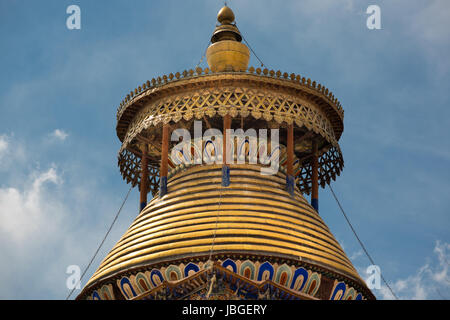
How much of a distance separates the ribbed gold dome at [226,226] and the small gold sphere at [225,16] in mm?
7461

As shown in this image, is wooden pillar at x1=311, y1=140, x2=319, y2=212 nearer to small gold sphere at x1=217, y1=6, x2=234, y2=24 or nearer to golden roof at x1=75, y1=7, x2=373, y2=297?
golden roof at x1=75, y1=7, x2=373, y2=297

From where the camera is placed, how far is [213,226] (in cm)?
2772

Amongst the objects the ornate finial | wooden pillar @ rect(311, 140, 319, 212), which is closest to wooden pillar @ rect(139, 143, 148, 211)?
the ornate finial

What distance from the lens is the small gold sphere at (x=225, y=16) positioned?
35.9 m

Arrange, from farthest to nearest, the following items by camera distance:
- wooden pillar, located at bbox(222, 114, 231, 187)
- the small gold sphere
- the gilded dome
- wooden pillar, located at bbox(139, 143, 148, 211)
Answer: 1. the small gold sphere
2. wooden pillar, located at bbox(139, 143, 148, 211)
3. wooden pillar, located at bbox(222, 114, 231, 187)
4. the gilded dome

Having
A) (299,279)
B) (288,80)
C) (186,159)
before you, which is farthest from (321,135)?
(299,279)

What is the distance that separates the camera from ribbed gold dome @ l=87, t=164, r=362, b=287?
27266mm

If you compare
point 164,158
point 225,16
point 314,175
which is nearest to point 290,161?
point 314,175

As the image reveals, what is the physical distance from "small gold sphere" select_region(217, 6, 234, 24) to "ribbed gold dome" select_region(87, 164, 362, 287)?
24.5 ft

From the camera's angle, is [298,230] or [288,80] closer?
[298,230]

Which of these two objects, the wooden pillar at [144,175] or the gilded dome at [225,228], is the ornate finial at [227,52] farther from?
the gilded dome at [225,228]
